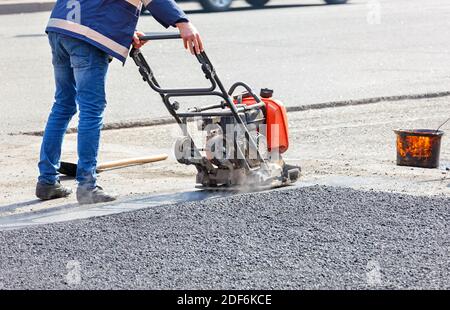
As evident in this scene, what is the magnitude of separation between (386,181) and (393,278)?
226 cm

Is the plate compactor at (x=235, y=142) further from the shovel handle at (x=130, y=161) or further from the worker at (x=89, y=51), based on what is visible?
the shovel handle at (x=130, y=161)

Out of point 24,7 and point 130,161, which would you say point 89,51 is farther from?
point 24,7

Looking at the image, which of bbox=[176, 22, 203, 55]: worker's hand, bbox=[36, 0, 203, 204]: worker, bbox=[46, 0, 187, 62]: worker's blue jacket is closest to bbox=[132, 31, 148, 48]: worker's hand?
bbox=[36, 0, 203, 204]: worker

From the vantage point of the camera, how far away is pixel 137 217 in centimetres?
635

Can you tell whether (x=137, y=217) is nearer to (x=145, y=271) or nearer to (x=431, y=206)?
(x=145, y=271)

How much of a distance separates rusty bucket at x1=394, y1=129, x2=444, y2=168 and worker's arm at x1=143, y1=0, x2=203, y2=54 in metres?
1.73

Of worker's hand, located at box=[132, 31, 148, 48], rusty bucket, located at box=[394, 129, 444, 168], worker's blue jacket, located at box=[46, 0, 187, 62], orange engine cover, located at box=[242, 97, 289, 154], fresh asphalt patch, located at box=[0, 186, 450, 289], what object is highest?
worker's blue jacket, located at box=[46, 0, 187, 62]

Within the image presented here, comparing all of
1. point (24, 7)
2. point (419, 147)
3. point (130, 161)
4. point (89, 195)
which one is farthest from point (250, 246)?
point (24, 7)

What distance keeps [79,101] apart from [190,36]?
841mm

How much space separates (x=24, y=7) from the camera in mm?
22500

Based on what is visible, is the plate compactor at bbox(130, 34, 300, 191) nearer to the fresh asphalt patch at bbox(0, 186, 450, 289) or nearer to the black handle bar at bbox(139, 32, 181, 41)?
the black handle bar at bbox(139, 32, 181, 41)

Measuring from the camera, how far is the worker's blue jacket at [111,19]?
6645 mm

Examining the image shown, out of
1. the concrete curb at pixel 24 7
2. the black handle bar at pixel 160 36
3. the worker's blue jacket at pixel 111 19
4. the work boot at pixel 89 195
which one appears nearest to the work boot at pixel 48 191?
the work boot at pixel 89 195

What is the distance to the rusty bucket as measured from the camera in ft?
24.7
